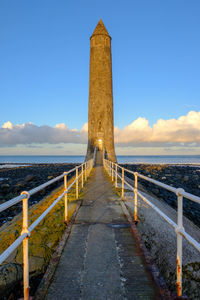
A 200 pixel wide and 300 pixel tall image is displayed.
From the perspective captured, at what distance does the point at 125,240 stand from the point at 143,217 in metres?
1.39

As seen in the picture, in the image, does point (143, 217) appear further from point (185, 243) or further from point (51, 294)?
point (51, 294)

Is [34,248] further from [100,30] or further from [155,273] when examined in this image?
[100,30]

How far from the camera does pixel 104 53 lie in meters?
31.5

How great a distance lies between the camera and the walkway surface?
2389 millimetres

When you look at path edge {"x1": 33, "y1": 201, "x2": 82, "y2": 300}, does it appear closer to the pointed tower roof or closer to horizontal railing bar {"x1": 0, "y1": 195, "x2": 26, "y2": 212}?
horizontal railing bar {"x1": 0, "y1": 195, "x2": 26, "y2": 212}

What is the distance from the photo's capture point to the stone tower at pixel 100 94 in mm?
31375

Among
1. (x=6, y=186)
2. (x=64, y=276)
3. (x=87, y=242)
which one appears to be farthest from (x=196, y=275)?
(x=6, y=186)

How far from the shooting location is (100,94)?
103 ft

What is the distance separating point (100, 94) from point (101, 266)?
30.0 m

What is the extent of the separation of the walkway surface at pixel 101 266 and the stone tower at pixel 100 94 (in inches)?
1060

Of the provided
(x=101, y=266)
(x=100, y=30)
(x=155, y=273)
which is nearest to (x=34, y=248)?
(x=101, y=266)

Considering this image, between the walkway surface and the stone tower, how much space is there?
1060 inches

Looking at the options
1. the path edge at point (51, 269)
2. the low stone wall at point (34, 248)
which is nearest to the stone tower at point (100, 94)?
the low stone wall at point (34, 248)

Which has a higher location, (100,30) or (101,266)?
(100,30)
